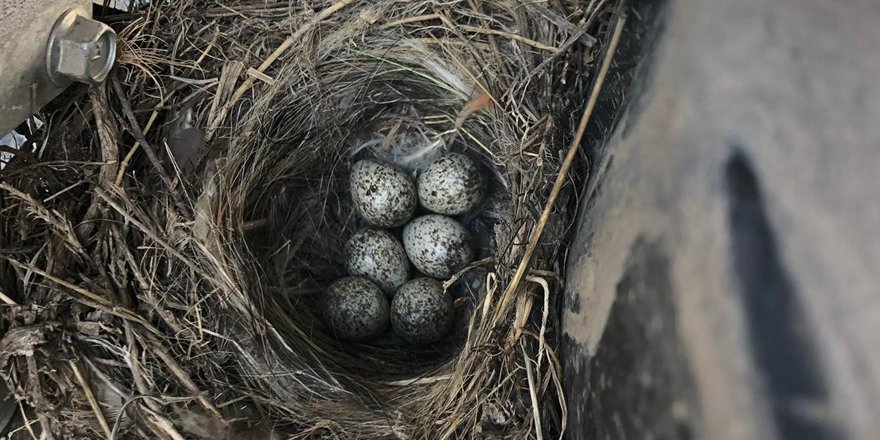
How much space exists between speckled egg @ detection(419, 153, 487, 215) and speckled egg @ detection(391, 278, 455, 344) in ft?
0.50

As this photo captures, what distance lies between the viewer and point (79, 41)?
44.0 inches

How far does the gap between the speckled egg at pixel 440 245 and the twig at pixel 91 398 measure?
23.2 inches

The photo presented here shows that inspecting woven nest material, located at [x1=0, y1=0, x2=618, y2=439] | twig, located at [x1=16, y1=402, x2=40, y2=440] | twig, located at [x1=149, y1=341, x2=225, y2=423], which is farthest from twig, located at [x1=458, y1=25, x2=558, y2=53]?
twig, located at [x1=16, y1=402, x2=40, y2=440]

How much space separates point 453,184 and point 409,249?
0.55 ft

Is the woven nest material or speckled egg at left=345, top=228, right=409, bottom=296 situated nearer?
the woven nest material

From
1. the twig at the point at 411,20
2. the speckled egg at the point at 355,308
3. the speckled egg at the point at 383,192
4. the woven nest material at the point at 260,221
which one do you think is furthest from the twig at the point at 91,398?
the twig at the point at 411,20

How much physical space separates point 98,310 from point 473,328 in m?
0.60

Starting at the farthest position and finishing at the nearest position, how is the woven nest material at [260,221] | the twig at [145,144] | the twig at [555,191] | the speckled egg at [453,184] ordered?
1. the speckled egg at [453,184]
2. the twig at [145,144]
3. the woven nest material at [260,221]
4. the twig at [555,191]

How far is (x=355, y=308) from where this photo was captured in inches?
50.8

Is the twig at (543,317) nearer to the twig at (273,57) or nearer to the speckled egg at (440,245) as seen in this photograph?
the speckled egg at (440,245)

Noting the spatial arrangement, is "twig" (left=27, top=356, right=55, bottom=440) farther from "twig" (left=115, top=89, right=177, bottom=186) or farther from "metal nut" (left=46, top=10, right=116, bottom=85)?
"metal nut" (left=46, top=10, right=116, bottom=85)

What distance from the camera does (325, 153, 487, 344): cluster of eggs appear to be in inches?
50.2

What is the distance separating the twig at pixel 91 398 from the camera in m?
1.04

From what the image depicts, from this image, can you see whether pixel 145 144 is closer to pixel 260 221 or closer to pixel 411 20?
pixel 260 221
